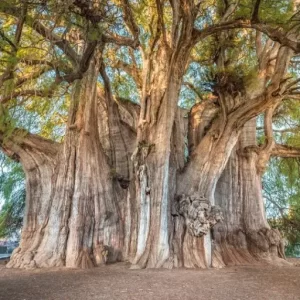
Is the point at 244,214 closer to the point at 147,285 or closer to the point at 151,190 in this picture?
the point at 151,190

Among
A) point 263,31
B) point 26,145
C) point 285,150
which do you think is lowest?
point 26,145

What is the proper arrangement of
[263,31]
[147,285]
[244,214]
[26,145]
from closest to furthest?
[147,285], [263,31], [26,145], [244,214]

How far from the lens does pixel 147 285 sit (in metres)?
4.18

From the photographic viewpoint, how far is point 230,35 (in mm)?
7633

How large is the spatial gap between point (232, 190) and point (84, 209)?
11.0 feet

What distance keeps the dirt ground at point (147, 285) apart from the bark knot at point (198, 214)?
936 mm

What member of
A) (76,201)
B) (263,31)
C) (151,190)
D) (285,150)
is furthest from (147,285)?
(285,150)

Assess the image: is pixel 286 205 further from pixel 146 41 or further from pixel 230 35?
pixel 146 41

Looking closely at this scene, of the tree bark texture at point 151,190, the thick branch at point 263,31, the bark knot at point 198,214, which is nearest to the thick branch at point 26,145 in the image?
the tree bark texture at point 151,190

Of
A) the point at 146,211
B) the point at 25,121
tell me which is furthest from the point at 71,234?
the point at 25,121

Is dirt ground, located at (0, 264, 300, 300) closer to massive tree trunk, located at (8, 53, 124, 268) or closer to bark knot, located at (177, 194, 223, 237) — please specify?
massive tree trunk, located at (8, 53, 124, 268)

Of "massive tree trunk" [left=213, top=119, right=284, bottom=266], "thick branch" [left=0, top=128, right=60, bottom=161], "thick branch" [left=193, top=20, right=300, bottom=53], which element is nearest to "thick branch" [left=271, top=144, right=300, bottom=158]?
"massive tree trunk" [left=213, top=119, right=284, bottom=266]

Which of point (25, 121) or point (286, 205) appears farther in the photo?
point (286, 205)

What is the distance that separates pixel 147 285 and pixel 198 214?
239 centimetres
